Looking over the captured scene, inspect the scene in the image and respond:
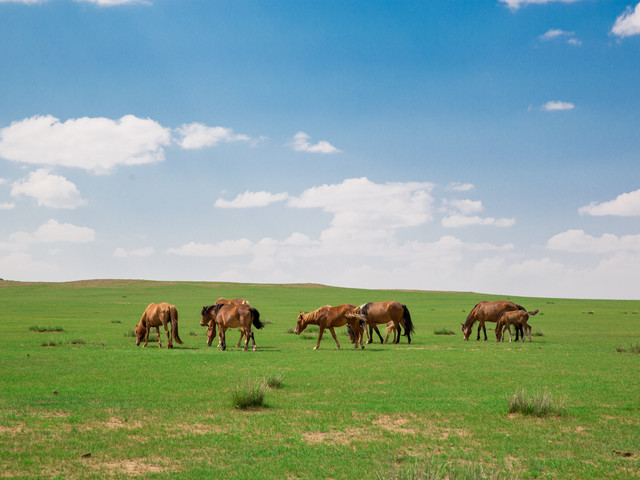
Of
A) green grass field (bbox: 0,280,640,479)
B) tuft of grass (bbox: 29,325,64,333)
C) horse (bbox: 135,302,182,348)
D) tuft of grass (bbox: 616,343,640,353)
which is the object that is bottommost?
tuft of grass (bbox: 29,325,64,333)

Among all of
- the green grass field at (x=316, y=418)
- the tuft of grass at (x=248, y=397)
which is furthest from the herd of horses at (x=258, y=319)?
the tuft of grass at (x=248, y=397)

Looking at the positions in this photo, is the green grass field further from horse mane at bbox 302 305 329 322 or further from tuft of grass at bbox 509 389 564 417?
horse mane at bbox 302 305 329 322

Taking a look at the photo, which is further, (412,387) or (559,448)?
(412,387)

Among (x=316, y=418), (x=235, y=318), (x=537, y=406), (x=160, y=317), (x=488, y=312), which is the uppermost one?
(x=488, y=312)

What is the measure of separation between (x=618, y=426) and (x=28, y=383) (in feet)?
42.3

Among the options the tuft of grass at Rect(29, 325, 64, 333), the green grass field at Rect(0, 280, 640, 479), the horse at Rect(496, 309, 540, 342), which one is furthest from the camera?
the tuft of grass at Rect(29, 325, 64, 333)

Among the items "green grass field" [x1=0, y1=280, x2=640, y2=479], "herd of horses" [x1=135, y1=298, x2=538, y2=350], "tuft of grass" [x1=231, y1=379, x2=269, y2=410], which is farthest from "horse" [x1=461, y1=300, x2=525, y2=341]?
"tuft of grass" [x1=231, y1=379, x2=269, y2=410]

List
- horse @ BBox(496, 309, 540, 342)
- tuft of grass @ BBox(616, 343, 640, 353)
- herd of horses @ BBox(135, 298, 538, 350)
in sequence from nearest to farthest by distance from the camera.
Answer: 1. tuft of grass @ BBox(616, 343, 640, 353)
2. herd of horses @ BBox(135, 298, 538, 350)
3. horse @ BBox(496, 309, 540, 342)

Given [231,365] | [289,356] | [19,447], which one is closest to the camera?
[19,447]

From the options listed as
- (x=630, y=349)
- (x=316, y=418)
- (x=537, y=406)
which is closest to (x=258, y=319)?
(x=316, y=418)

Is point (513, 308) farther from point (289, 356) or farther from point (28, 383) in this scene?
point (28, 383)

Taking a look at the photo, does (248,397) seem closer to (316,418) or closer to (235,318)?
(316,418)

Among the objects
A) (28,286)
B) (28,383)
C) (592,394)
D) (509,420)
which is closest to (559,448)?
(509,420)

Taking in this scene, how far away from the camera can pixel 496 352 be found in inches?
836
